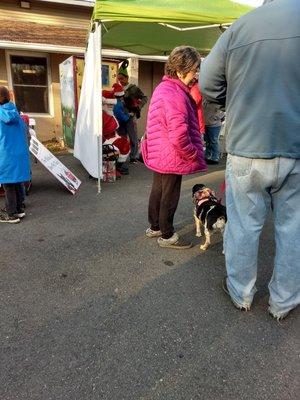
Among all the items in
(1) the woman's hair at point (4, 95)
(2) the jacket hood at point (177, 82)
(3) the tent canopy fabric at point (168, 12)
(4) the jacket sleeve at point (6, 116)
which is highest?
(3) the tent canopy fabric at point (168, 12)

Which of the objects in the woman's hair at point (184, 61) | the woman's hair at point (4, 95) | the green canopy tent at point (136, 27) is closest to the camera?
the woman's hair at point (184, 61)

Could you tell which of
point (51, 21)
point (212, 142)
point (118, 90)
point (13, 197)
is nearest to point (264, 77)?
point (13, 197)

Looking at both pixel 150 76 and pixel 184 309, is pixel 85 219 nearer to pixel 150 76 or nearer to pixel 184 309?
pixel 184 309

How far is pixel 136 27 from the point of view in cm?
668

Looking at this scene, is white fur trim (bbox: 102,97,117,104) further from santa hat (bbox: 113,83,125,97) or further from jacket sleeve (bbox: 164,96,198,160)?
jacket sleeve (bbox: 164,96,198,160)

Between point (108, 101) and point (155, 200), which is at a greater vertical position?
point (108, 101)

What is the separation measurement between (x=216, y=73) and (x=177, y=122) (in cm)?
74

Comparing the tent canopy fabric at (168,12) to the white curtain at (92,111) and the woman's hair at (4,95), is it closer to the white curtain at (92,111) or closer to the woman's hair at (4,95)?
the white curtain at (92,111)

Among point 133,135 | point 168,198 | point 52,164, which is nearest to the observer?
point 168,198

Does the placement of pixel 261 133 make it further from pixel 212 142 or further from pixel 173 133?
pixel 212 142

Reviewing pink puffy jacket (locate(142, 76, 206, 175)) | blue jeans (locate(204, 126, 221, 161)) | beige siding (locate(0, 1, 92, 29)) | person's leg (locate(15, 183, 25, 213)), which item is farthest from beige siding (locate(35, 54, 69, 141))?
pink puffy jacket (locate(142, 76, 206, 175))

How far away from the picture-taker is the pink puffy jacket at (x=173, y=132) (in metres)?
3.02

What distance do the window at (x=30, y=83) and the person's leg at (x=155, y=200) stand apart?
8163mm

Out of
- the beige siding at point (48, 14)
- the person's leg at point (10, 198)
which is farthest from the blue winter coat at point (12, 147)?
the beige siding at point (48, 14)
